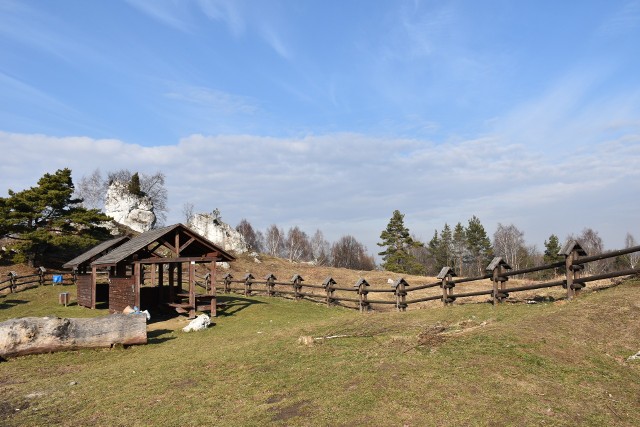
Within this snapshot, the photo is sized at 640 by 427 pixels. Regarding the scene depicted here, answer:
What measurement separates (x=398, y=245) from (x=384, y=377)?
203ft

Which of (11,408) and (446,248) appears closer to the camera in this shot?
(11,408)

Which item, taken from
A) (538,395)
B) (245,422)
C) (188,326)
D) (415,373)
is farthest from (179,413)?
(188,326)

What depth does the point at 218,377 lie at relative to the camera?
30.6 ft

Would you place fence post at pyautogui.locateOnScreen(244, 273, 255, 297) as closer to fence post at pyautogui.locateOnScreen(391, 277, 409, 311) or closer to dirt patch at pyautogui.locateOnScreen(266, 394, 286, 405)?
fence post at pyautogui.locateOnScreen(391, 277, 409, 311)

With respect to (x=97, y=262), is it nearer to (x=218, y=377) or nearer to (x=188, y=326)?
(x=188, y=326)

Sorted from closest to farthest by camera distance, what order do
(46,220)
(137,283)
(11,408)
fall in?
(11,408)
(137,283)
(46,220)

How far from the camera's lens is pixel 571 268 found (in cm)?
1259

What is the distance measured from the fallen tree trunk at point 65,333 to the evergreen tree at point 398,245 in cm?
5450

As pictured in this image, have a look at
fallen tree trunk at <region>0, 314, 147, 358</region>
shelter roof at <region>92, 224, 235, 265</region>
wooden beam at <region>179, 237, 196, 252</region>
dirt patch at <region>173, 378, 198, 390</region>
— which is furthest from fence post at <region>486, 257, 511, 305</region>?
wooden beam at <region>179, 237, 196, 252</region>

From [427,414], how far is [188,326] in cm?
1395

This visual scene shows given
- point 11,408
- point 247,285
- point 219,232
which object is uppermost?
point 219,232

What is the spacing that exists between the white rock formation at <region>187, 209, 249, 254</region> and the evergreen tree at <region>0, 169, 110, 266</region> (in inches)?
922

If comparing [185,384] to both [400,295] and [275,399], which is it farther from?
[400,295]

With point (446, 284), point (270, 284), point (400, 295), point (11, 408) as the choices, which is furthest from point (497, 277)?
point (270, 284)
